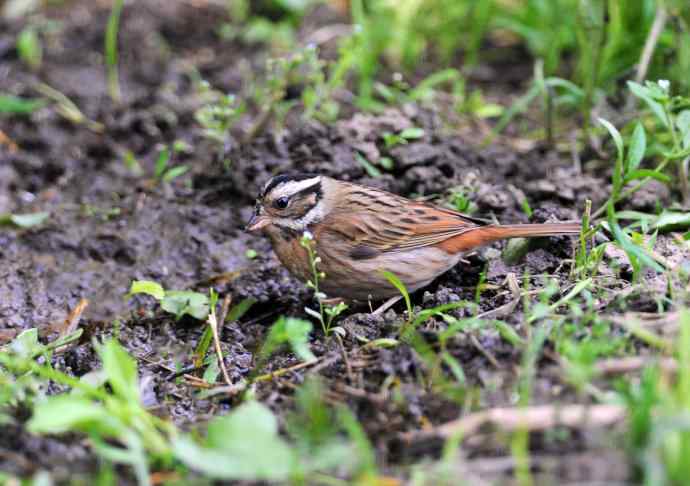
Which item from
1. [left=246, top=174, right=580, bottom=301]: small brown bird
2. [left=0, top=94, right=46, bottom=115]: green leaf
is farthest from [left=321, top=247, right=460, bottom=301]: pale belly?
[left=0, top=94, right=46, bottom=115]: green leaf

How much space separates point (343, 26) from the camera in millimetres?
8445

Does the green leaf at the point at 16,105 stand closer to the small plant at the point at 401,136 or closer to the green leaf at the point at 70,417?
the small plant at the point at 401,136

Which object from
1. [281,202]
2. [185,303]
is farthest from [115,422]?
[281,202]

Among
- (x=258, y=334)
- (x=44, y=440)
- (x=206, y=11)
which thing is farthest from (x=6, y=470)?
(x=206, y=11)

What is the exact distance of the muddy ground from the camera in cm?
351

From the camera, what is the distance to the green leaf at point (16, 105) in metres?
7.15

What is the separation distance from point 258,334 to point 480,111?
283 centimetres

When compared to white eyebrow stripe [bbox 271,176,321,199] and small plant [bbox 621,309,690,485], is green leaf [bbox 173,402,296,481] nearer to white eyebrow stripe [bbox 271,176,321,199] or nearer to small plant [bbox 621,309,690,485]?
small plant [bbox 621,309,690,485]

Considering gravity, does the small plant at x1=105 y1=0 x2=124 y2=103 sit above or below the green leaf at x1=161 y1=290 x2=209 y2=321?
above

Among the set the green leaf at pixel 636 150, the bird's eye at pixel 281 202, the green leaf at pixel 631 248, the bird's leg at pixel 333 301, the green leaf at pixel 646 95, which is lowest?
the bird's leg at pixel 333 301

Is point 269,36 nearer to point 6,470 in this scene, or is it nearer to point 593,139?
point 593,139

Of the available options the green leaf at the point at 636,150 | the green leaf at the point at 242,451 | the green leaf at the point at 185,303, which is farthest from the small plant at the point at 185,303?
the green leaf at the point at 636,150

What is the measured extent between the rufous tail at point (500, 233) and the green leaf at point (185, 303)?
1428 mm

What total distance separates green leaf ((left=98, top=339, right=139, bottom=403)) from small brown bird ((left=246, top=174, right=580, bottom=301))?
6.57ft
